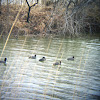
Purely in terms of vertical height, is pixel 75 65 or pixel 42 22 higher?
pixel 42 22

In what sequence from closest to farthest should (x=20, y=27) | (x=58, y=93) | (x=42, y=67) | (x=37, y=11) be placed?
(x=58, y=93)
(x=42, y=67)
(x=20, y=27)
(x=37, y=11)

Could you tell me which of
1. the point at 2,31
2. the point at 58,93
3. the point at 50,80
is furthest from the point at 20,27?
the point at 58,93

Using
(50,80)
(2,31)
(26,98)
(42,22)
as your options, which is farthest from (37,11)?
(26,98)

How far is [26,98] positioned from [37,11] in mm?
23068

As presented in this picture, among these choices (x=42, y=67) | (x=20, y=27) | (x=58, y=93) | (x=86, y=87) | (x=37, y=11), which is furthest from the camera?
(x=37, y=11)

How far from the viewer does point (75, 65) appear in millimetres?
12180

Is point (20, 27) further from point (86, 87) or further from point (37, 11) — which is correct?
point (86, 87)

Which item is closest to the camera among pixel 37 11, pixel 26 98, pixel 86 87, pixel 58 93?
pixel 26 98

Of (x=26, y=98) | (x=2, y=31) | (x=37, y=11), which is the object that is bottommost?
(x=26, y=98)

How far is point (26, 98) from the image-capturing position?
285 inches

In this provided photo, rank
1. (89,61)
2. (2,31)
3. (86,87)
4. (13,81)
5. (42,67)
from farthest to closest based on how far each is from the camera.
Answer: (2,31), (89,61), (42,67), (13,81), (86,87)

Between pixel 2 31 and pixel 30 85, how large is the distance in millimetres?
17188

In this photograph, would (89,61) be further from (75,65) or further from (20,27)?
(20,27)

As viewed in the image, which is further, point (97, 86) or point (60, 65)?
point (60, 65)
